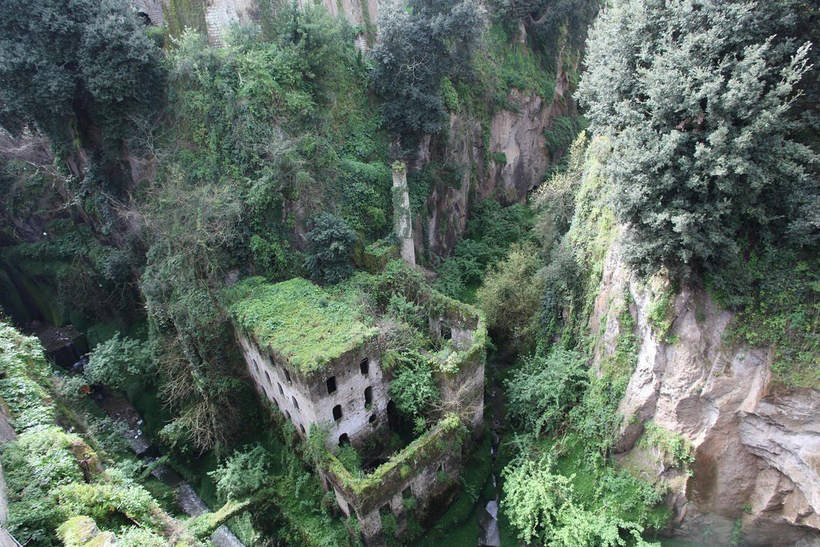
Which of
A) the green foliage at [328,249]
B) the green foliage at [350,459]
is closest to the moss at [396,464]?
the green foliage at [350,459]

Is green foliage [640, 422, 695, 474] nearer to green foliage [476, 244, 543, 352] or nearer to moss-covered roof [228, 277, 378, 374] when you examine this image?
green foliage [476, 244, 543, 352]

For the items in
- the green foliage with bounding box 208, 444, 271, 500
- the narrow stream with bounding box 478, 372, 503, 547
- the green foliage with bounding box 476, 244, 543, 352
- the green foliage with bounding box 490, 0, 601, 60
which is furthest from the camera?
the green foliage with bounding box 490, 0, 601, 60

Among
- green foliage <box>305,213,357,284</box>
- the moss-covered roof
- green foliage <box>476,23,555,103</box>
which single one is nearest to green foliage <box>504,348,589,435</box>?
the moss-covered roof

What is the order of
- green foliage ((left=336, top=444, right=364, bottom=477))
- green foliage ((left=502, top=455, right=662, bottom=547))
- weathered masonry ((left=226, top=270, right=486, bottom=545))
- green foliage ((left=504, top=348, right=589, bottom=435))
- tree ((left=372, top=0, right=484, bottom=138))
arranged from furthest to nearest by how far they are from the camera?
1. tree ((left=372, top=0, right=484, bottom=138))
2. green foliage ((left=504, top=348, right=589, bottom=435))
3. green foliage ((left=336, top=444, right=364, bottom=477))
4. weathered masonry ((left=226, top=270, right=486, bottom=545))
5. green foliage ((left=502, top=455, right=662, bottom=547))

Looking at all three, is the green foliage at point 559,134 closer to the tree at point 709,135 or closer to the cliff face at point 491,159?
the cliff face at point 491,159

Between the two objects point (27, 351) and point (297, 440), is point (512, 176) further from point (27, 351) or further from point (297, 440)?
point (27, 351)

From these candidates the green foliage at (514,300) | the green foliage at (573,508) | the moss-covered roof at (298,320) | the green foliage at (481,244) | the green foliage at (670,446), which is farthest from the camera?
the green foliage at (481,244)
